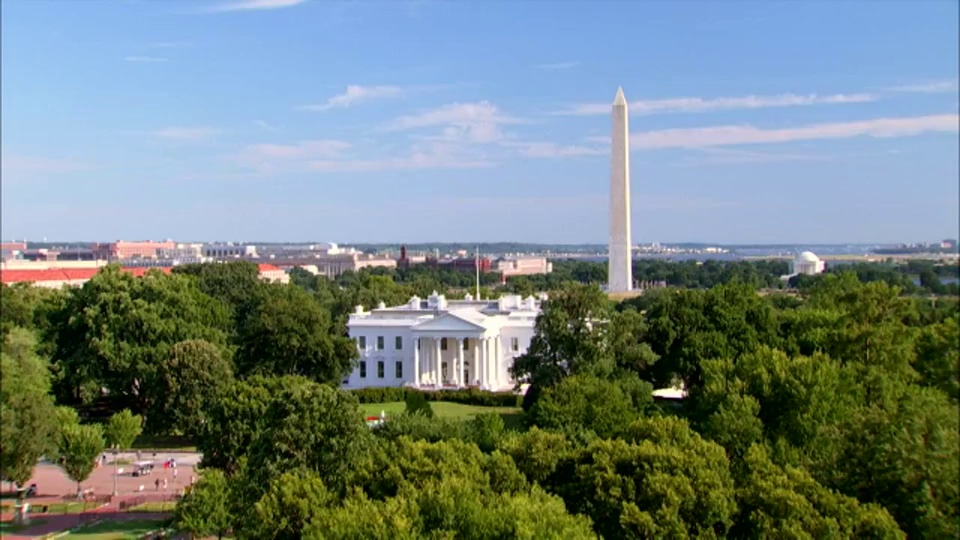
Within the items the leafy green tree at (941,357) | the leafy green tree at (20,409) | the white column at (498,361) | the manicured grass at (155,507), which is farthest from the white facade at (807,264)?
the leafy green tree at (20,409)

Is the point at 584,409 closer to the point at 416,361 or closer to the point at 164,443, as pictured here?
the point at 164,443

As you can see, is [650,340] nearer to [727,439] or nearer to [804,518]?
[727,439]

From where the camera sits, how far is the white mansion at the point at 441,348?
224 feet

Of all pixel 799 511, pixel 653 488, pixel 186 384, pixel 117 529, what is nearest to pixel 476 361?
pixel 186 384

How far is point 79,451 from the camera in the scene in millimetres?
35438

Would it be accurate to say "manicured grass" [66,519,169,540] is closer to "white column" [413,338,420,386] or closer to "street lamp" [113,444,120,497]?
"street lamp" [113,444,120,497]

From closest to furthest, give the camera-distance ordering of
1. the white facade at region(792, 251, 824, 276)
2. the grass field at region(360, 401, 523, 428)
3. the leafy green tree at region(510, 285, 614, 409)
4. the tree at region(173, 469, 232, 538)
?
1. the tree at region(173, 469, 232, 538)
2. the leafy green tree at region(510, 285, 614, 409)
3. the grass field at region(360, 401, 523, 428)
4. the white facade at region(792, 251, 824, 276)

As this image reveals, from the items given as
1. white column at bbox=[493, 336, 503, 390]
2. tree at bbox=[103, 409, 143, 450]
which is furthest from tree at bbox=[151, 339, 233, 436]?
white column at bbox=[493, 336, 503, 390]

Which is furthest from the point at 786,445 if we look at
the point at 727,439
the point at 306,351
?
the point at 306,351

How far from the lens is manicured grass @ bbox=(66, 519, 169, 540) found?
30969mm

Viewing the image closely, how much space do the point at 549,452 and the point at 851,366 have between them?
14149 mm

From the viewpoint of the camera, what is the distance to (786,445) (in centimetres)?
3092

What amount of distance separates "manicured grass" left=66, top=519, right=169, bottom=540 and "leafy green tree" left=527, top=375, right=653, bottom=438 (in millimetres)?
12738

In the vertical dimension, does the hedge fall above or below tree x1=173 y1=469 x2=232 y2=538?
below
